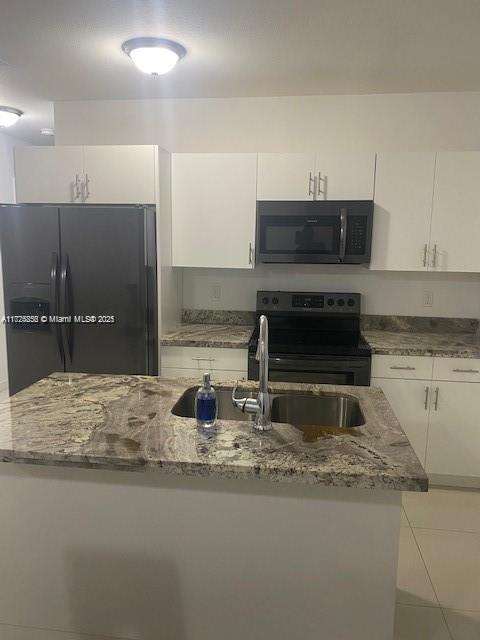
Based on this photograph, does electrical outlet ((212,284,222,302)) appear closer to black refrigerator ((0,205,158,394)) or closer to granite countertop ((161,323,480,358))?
granite countertop ((161,323,480,358))

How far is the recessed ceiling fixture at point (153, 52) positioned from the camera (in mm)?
2383

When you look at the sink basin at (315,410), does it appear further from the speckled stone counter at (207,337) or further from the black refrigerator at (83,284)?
the black refrigerator at (83,284)

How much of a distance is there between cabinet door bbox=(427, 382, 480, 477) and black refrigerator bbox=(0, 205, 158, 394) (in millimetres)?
1863

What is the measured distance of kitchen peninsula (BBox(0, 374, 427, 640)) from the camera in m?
1.41

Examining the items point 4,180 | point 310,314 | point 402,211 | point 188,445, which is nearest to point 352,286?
point 310,314

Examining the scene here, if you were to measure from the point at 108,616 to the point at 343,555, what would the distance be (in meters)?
0.85

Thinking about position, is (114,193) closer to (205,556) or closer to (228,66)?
(228,66)

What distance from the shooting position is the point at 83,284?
2.94 m

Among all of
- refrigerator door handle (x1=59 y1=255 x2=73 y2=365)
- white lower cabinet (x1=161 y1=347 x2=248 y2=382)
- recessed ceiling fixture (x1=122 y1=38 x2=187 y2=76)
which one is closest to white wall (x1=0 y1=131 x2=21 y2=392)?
refrigerator door handle (x1=59 y1=255 x2=73 y2=365)

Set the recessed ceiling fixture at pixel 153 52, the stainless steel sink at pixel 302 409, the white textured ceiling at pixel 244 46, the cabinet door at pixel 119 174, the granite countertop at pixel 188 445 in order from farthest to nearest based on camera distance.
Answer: the cabinet door at pixel 119 174 < the recessed ceiling fixture at pixel 153 52 < the white textured ceiling at pixel 244 46 < the stainless steel sink at pixel 302 409 < the granite countertop at pixel 188 445

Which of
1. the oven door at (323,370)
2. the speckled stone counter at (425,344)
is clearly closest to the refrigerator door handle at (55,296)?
the oven door at (323,370)

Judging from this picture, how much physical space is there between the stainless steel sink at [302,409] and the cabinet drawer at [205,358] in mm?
1027

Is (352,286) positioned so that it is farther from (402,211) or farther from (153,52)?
(153,52)

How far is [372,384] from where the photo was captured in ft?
9.64
